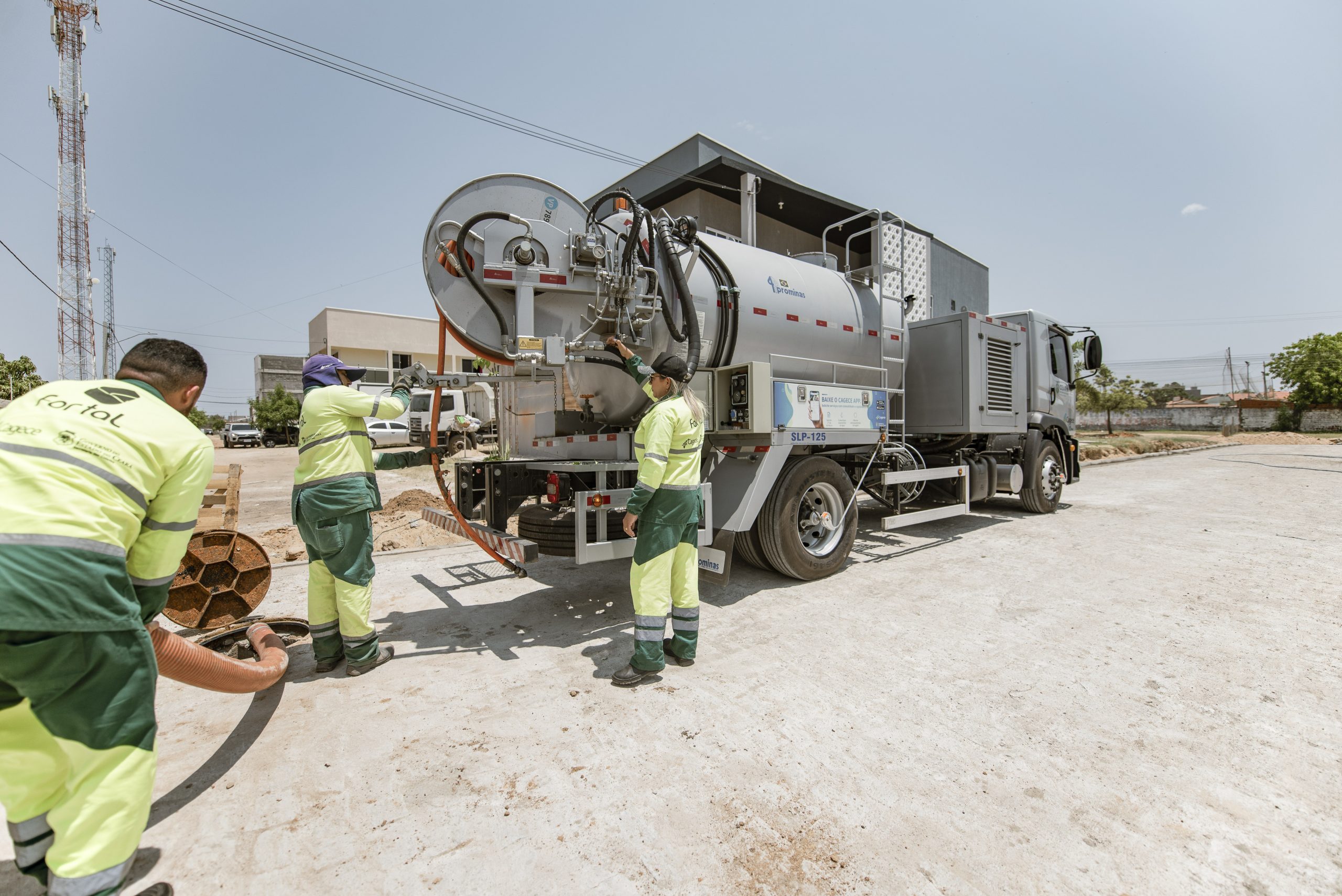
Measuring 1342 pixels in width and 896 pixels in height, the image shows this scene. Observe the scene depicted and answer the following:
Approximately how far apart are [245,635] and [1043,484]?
963 centimetres

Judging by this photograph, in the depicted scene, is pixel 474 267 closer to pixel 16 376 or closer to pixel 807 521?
pixel 807 521

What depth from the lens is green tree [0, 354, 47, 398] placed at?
966 inches

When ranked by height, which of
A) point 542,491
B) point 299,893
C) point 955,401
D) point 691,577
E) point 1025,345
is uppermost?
point 1025,345

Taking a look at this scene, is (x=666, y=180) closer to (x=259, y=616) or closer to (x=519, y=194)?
(x=519, y=194)

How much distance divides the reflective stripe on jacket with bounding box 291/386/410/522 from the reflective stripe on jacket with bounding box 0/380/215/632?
152cm

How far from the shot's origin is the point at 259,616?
4.42 meters

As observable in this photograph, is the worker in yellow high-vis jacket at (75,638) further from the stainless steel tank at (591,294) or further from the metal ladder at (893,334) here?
the metal ladder at (893,334)

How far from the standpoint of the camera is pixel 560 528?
4.29m

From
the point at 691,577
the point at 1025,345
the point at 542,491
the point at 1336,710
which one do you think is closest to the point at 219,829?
the point at 691,577

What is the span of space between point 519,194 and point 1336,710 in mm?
5363

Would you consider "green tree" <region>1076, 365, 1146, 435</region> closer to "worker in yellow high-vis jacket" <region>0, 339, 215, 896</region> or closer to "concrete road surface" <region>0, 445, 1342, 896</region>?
"concrete road surface" <region>0, 445, 1342, 896</region>

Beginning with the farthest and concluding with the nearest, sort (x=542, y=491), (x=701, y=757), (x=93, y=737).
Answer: (x=542, y=491) < (x=701, y=757) < (x=93, y=737)

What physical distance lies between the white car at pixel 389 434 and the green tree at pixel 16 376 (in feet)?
45.0

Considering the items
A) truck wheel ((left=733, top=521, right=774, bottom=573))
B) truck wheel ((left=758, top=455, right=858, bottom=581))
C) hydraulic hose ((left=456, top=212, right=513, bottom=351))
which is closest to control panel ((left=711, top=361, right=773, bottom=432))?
truck wheel ((left=758, top=455, right=858, bottom=581))
